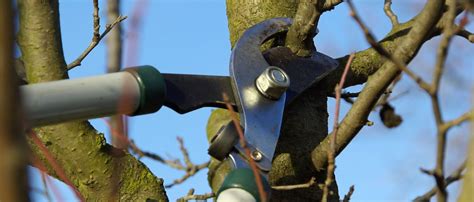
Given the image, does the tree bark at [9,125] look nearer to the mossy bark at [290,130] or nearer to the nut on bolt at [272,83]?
the nut on bolt at [272,83]

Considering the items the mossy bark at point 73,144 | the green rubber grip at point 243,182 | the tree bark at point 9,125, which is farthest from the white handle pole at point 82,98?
the tree bark at point 9,125

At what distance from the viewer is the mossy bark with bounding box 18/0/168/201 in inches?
75.2

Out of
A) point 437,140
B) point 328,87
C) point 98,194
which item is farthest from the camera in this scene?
point 328,87

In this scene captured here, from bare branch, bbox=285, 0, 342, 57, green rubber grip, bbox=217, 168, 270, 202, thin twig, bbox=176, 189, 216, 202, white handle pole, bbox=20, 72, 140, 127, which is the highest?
bare branch, bbox=285, 0, 342, 57

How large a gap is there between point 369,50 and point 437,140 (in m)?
1.22

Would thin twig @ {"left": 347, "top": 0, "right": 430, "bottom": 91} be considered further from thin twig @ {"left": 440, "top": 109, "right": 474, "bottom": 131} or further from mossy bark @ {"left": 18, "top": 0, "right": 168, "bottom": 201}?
mossy bark @ {"left": 18, "top": 0, "right": 168, "bottom": 201}

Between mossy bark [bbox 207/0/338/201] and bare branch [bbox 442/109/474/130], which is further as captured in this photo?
mossy bark [bbox 207/0/338/201]

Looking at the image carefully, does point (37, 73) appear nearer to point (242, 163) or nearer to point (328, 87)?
point (242, 163)

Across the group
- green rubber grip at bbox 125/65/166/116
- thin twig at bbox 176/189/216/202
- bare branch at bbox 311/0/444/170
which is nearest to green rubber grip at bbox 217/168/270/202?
green rubber grip at bbox 125/65/166/116

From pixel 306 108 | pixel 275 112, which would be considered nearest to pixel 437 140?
pixel 275 112

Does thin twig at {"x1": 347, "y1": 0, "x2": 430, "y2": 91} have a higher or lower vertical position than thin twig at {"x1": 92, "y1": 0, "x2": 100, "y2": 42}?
lower

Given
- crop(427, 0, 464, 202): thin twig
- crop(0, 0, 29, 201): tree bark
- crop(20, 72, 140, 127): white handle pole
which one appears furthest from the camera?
crop(20, 72, 140, 127): white handle pole

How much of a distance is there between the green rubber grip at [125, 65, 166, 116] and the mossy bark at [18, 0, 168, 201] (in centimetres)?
33

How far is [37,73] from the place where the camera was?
1.94 m
